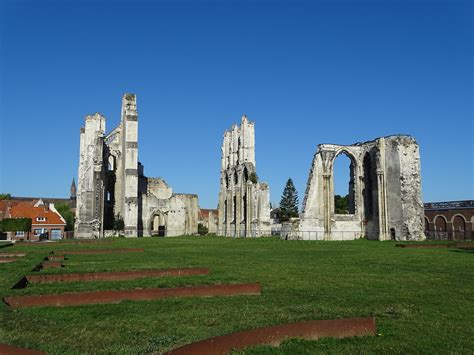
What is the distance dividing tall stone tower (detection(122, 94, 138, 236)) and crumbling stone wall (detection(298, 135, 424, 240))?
17333mm

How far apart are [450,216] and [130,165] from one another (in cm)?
3687

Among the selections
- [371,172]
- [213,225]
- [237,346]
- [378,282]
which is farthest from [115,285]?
[213,225]

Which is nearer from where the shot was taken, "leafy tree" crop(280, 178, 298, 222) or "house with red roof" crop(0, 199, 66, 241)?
"house with red roof" crop(0, 199, 66, 241)

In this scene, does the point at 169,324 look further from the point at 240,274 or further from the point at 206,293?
the point at 240,274

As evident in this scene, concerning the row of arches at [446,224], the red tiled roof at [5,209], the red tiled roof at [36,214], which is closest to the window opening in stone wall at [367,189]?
the row of arches at [446,224]

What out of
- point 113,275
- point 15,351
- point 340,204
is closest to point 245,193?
point 340,204

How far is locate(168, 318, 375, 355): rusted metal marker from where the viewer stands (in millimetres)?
5059

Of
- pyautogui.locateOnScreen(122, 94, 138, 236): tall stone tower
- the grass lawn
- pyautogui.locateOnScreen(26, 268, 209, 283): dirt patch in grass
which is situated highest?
pyautogui.locateOnScreen(122, 94, 138, 236): tall stone tower

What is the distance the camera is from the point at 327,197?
41594 millimetres

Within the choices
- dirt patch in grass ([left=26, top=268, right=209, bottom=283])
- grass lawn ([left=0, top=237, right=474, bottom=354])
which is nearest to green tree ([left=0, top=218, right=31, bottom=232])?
grass lawn ([left=0, top=237, right=474, bottom=354])

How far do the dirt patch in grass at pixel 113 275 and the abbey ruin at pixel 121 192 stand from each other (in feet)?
114

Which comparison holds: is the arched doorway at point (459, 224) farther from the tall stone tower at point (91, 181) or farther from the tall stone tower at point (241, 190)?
the tall stone tower at point (91, 181)

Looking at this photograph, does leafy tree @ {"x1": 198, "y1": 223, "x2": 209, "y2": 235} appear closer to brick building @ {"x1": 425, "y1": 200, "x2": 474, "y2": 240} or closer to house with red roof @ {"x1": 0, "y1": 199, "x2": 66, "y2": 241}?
house with red roof @ {"x1": 0, "y1": 199, "x2": 66, "y2": 241}

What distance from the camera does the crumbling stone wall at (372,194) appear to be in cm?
3881
